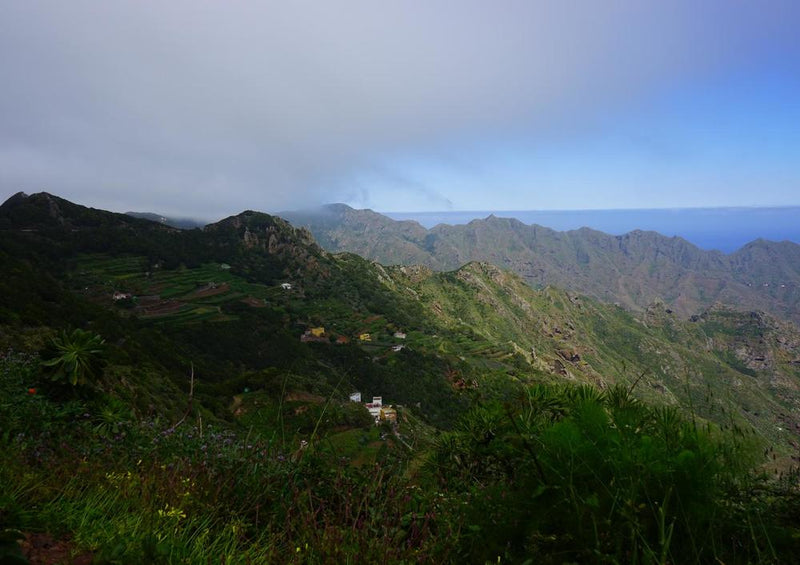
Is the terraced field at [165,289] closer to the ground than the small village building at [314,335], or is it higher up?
higher up

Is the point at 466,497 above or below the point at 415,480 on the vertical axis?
above

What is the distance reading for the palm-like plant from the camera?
627cm

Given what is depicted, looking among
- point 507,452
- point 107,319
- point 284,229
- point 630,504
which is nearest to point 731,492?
point 630,504

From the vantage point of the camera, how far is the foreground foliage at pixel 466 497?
6.84 feet

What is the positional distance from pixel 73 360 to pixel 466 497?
626cm

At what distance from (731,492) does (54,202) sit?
544 feet

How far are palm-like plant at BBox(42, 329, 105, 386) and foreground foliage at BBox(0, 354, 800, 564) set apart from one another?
8.15 feet

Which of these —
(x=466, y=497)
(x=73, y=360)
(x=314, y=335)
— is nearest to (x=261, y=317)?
(x=314, y=335)

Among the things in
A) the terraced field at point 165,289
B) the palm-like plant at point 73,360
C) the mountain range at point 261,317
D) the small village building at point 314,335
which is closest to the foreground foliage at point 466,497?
the mountain range at point 261,317

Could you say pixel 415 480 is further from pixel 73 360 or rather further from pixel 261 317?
pixel 261 317

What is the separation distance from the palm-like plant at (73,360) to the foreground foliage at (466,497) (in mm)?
2484

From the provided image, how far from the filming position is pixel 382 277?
180 meters

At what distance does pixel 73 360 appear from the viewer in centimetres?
627

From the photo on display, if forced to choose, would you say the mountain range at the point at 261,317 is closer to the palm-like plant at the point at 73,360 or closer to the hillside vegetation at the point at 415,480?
the hillside vegetation at the point at 415,480
